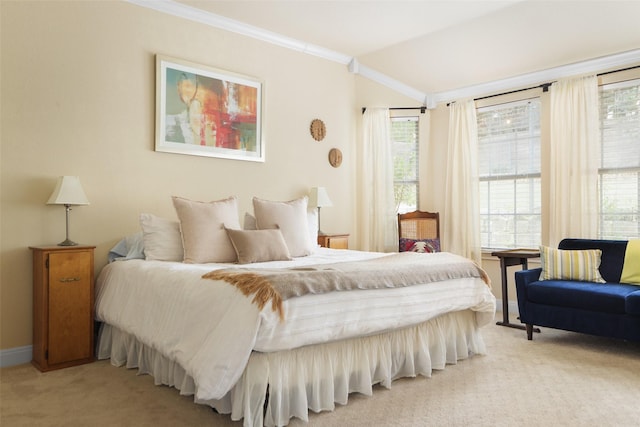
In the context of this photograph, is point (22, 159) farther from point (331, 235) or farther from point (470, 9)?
point (470, 9)

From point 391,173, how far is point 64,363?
381cm

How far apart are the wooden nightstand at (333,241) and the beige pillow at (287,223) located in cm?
85

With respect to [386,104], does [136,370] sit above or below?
below

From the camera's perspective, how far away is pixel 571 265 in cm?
411

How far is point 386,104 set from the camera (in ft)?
19.0

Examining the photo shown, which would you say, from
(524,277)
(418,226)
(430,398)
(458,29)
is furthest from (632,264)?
(458,29)

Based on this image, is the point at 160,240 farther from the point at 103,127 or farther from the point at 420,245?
the point at 420,245

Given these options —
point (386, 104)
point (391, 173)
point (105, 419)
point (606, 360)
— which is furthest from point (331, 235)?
point (105, 419)

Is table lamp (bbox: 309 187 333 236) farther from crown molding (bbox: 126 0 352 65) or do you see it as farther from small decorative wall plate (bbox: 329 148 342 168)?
crown molding (bbox: 126 0 352 65)

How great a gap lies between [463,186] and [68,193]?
404 centimetres

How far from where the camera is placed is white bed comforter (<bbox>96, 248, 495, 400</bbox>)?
7.03 feet

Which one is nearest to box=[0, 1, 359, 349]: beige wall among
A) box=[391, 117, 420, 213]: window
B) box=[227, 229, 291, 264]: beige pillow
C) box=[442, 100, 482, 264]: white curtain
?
box=[227, 229, 291, 264]: beige pillow

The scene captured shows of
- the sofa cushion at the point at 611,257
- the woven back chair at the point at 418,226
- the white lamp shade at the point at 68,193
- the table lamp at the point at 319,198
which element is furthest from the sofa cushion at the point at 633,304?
the white lamp shade at the point at 68,193

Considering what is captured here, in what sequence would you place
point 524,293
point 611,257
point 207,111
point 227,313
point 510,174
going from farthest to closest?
point 510,174, point 207,111, point 611,257, point 524,293, point 227,313
